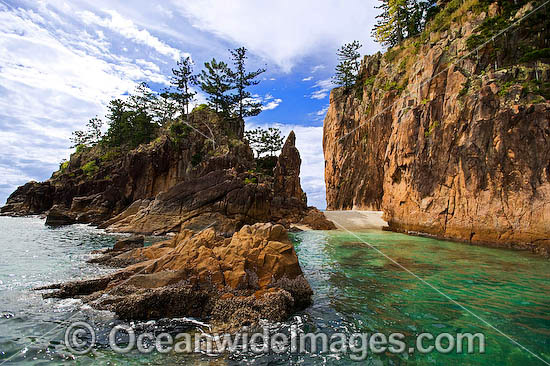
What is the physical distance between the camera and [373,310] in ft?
22.8

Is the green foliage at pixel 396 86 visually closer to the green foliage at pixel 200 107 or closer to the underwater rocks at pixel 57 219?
the green foliage at pixel 200 107

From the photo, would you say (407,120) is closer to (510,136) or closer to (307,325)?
(510,136)

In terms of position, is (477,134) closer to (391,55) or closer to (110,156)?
(391,55)

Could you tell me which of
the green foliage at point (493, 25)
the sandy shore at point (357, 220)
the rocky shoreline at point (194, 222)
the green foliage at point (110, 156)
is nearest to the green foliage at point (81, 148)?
the rocky shoreline at point (194, 222)

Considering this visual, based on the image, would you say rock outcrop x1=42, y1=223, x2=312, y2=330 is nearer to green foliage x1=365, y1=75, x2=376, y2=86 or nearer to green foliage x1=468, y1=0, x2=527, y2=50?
green foliage x1=468, y1=0, x2=527, y2=50

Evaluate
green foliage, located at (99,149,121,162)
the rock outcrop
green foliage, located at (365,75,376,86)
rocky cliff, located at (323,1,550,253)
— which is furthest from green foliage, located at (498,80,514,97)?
green foliage, located at (99,149,121,162)

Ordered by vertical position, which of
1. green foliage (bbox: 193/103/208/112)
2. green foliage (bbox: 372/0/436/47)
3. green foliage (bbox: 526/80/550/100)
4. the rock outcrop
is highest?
green foliage (bbox: 372/0/436/47)

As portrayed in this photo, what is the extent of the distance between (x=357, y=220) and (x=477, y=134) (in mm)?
14248

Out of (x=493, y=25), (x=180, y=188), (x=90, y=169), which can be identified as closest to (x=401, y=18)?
(x=493, y=25)

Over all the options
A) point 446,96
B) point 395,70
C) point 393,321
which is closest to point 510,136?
point 446,96

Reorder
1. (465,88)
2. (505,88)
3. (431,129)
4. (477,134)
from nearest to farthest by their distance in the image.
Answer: (505,88) < (477,134) < (465,88) < (431,129)

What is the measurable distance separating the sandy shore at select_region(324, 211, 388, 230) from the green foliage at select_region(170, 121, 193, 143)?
24.0 metres

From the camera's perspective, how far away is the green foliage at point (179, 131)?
1654 inches

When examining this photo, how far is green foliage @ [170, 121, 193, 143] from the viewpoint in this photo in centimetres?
4202
